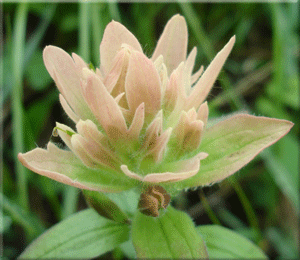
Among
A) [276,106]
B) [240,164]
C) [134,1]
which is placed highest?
[134,1]

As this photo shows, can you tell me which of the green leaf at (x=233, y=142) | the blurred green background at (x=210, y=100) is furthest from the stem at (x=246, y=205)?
the green leaf at (x=233, y=142)

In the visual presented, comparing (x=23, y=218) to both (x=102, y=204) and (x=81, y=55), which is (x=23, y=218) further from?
(x=81, y=55)

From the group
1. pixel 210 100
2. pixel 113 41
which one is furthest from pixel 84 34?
pixel 210 100

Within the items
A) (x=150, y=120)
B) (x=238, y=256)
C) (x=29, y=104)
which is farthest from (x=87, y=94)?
(x=29, y=104)

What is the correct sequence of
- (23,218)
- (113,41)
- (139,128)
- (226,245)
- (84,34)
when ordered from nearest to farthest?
(139,128)
(113,41)
(226,245)
(23,218)
(84,34)

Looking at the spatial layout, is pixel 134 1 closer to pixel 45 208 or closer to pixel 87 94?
pixel 45 208

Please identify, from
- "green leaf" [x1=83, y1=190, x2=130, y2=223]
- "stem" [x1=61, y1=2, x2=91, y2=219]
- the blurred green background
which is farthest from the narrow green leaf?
"green leaf" [x1=83, y1=190, x2=130, y2=223]

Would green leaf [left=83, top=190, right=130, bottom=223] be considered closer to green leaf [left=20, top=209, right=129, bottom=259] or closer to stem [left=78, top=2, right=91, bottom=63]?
green leaf [left=20, top=209, right=129, bottom=259]

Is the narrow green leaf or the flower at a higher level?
the flower
